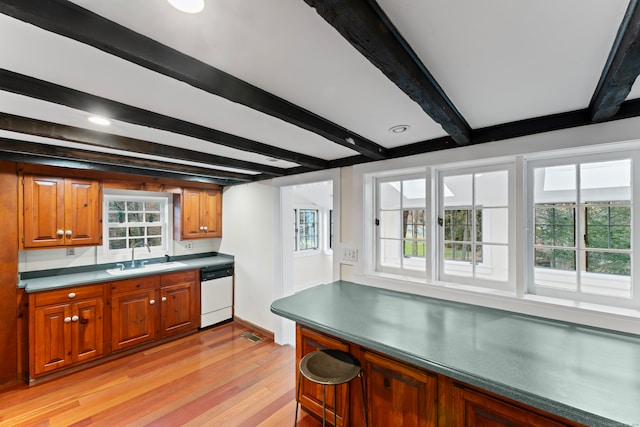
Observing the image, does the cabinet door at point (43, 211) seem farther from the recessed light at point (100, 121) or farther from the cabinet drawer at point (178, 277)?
the recessed light at point (100, 121)

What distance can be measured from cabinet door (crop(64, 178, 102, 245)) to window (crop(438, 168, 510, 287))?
11.3ft

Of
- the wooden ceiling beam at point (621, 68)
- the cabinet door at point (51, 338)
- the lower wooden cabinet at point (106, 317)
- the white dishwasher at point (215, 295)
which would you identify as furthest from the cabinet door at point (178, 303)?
the wooden ceiling beam at point (621, 68)

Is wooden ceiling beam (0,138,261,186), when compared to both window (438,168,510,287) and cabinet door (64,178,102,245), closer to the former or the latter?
cabinet door (64,178,102,245)

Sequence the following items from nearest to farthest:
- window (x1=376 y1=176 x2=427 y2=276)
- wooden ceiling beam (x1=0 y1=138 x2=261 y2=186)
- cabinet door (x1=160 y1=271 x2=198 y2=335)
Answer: wooden ceiling beam (x1=0 y1=138 x2=261 y2=186)
window (x1=376 y1=176 x2=427 y2=276)
cabinet door (x1=160 y1=271 x2=198 y2=335)

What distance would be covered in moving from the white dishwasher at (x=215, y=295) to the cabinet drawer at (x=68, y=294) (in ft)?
3.60

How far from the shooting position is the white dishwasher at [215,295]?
11.9ft

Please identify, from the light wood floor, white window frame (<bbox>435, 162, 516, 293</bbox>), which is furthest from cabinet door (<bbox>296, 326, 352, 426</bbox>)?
white window frame (<bbox>435, 162, 516, 293</bbox>)

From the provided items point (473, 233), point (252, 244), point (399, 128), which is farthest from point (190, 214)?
point (473, 233)

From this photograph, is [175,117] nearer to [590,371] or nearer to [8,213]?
[8,213]

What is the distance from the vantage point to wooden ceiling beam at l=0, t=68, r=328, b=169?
1130 mm

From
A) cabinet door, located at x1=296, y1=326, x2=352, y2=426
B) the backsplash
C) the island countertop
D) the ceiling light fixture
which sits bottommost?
cabinet door, located at x1=296, y1=326, x2=352, y2=426

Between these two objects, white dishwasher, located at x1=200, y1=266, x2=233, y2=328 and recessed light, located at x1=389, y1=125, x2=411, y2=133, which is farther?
white dishwasher, located at x1=200, y1=266, x2=233, y2=328

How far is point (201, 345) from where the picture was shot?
322cm

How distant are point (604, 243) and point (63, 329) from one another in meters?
4.30
